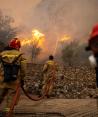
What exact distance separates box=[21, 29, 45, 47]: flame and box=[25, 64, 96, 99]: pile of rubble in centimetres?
1662

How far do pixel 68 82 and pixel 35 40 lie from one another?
2175 centimetres

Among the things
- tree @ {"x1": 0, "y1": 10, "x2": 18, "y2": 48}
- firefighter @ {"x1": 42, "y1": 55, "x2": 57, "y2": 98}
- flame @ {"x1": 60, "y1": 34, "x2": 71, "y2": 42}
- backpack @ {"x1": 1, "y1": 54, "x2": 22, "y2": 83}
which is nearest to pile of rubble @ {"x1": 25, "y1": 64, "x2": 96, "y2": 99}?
firefighter @ {"x1": 42, "y1": 55, "x2": 57, "y2": 98}

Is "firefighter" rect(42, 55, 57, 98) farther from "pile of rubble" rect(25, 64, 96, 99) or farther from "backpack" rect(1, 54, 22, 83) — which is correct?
"backpack" rect(1, 54, 22, 83)

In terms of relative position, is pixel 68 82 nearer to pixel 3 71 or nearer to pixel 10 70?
pixel 3 71

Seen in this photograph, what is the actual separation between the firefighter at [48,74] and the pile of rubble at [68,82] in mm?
683

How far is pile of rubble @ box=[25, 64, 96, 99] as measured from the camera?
15.6 metres

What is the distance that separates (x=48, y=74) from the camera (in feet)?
47.6

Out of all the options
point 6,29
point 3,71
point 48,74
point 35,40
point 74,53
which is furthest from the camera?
point 74,53

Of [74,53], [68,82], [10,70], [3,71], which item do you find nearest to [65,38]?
[74,53]

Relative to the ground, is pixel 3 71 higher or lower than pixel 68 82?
higher

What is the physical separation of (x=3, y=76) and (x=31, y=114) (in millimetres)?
1259

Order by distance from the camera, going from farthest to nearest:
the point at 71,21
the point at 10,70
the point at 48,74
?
1. the point at 71,21
2. the point at 48,74
3. the point at 10,70

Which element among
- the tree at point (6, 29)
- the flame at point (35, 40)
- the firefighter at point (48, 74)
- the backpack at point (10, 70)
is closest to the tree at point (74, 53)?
the flame at point (35, 40)

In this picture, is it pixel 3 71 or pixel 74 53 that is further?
pixel 74 53
